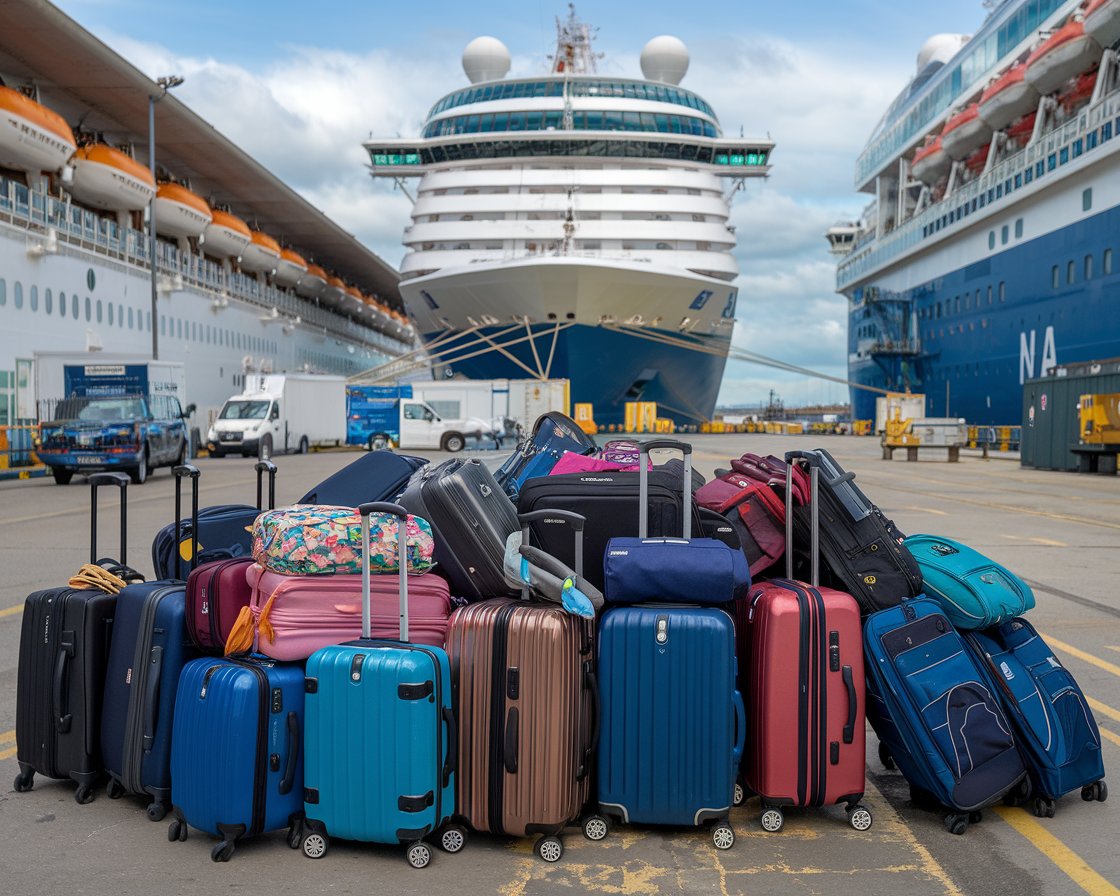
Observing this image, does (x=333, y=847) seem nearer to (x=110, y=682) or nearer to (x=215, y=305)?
(x=110, y=682)

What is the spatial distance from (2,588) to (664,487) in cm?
610

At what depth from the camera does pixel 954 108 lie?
49.1 m

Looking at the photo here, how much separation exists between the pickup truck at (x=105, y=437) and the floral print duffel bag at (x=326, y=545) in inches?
668

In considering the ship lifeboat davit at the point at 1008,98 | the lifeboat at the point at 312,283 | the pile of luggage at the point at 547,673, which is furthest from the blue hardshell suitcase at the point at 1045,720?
the lifeboat at the point at 312,283

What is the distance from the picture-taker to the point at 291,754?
10.8ft

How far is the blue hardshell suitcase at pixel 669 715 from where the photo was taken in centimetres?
334

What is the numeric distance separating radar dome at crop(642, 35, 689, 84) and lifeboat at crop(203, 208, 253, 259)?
20.8 m

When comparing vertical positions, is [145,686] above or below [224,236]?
below

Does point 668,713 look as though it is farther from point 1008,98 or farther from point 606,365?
point 1008,98

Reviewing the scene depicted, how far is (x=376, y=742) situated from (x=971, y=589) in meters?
2.00

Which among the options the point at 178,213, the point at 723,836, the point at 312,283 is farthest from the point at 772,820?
the point at 312,283

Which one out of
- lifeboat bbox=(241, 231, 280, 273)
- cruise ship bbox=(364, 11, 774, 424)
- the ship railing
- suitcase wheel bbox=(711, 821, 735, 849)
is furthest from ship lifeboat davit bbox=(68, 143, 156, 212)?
suitcase wheel bbox=(711, 821, 735, 849)

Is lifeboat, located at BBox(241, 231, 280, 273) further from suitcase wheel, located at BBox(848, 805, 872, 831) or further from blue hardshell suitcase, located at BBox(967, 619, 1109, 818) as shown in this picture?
suitcase wheel, located at BBox(848, 805, 872, 831)

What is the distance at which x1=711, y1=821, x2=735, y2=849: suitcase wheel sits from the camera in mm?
3354
